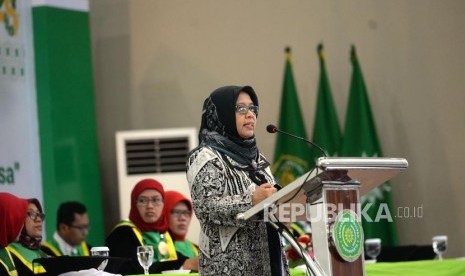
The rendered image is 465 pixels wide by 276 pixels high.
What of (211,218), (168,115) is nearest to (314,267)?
(211,218)

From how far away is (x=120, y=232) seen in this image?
546 cm

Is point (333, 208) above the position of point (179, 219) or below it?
above

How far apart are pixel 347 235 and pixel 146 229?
2.70 meters

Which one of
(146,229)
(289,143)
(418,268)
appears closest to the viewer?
(418,268)

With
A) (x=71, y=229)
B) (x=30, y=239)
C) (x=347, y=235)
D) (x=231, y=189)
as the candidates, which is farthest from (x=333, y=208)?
(x=71, y=229)

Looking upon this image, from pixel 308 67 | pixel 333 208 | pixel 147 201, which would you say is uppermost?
pixel 308 67

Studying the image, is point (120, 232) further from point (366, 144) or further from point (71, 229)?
point (366, 144)

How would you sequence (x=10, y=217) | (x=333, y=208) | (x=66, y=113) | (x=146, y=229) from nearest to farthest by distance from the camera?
1. (x=333, y=208)
2. (x=10, y=217)
3. (x=146, y=229)
4. (x=66, y=113)

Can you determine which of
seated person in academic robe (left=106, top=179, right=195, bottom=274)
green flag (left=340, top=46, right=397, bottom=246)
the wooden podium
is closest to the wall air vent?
green flag (left=340, top=46, right=397, bottom=246)

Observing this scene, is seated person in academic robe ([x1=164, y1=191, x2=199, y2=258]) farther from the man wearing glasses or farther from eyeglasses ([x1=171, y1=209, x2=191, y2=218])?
the man wearing glasses

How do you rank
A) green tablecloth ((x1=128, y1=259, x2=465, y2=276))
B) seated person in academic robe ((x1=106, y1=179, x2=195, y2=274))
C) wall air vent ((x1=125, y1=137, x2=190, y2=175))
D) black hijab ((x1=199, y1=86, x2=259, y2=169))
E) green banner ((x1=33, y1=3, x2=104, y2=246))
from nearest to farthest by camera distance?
black hijab ((x1=199, y1=86, x2=259, y2=169))
green tablecloth ((x1=128, y1=259, x2=465, y2=276))
seated person in academic robe ((x1=106, y1=179, x2=195, y2=274))
green banner ((x1=33, y1=3, x2=104, y2=246))
wall air vent ((x1=125, y1=137, x2=190, y2=175))

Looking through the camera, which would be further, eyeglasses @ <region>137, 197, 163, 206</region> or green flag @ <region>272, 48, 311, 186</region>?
green flag @ <region>272, 48, 311, 186</region>

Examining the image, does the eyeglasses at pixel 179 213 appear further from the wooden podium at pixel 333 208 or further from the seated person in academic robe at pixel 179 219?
the wooden podium at pixel 333 208

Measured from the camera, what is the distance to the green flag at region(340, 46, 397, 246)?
7.19m
